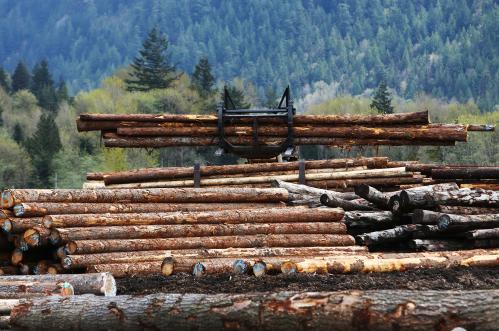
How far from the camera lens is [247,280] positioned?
1105cm

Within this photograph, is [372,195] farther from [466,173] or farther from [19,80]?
[19,80]

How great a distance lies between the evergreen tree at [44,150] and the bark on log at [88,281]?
212 ft

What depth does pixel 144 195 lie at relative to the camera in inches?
526

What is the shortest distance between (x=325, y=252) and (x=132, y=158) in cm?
6955

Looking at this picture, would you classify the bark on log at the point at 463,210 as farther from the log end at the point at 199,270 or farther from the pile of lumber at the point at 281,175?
the log end at the point at 199,270

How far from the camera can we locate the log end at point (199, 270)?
11477 millimetres

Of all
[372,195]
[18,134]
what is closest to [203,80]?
[18,134]

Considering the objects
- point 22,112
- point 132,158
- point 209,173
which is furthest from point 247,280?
point 22,112

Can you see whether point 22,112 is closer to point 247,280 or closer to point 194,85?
point 194,85

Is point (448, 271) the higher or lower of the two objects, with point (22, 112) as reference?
lower

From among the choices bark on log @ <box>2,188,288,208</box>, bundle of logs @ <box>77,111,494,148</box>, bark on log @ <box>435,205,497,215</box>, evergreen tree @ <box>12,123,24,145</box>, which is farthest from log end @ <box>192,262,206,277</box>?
evergreen tree @ <box>12,123,24,145</box>

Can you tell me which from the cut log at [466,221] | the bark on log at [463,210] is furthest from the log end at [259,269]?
the bark on log at [463,210]

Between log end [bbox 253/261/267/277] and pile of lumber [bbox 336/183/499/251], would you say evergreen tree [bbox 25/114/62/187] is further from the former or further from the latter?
log end [bbox 253/261/267/277]

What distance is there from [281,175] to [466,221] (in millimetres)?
3703
